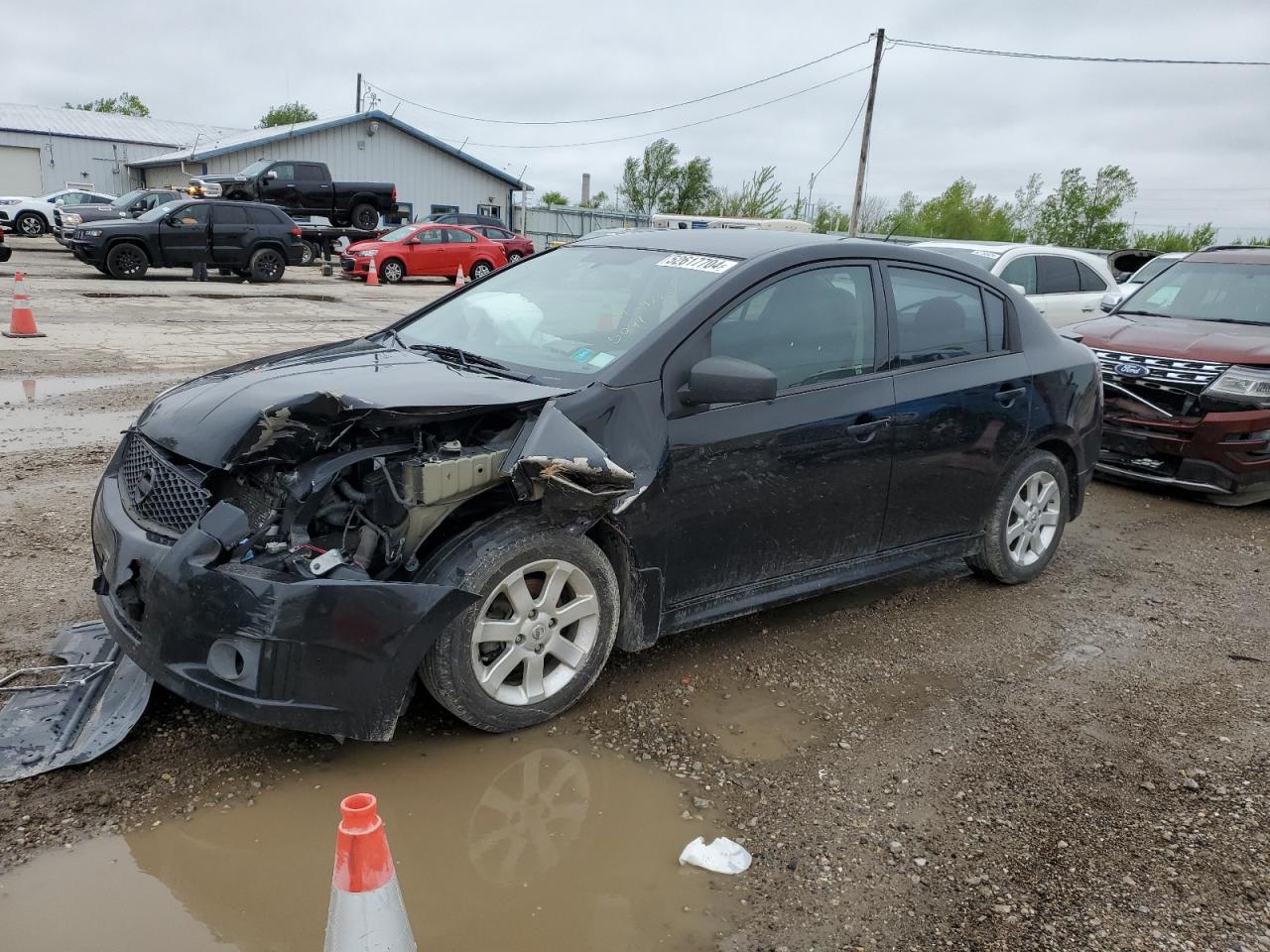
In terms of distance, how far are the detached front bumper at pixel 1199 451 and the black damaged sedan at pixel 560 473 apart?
2.53 metres

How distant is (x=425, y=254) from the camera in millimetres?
24203

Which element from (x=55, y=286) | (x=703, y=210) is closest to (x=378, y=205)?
(x=55, y=286)

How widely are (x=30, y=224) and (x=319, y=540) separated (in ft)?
114

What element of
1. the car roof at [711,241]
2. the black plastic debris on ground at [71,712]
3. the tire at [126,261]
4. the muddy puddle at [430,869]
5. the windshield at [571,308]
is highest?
the car roof at [711,241]

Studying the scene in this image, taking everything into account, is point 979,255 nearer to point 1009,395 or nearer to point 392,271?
point 1009,395

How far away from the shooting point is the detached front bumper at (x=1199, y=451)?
21.9 ft

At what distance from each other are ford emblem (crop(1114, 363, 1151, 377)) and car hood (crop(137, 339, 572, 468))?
17.3 ft

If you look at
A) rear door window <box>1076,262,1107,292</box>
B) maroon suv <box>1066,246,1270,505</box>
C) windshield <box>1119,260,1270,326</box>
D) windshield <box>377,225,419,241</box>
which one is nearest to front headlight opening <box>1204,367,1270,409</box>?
maroon suv <box>1066,246,1270,505</box>

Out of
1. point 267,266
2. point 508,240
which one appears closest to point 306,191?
point 508,240

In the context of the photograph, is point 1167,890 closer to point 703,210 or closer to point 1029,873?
point 1029,873

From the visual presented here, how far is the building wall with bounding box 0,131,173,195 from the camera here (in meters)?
46.5

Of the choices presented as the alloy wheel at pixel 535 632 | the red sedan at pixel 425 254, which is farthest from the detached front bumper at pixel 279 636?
the red sedan at pixel 425 254

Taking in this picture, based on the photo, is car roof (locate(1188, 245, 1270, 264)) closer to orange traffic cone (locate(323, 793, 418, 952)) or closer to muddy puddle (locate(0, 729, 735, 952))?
muddy puddle (locate(0, 729, 735, 952))

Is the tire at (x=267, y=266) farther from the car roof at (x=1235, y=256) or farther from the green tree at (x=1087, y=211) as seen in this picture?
the green tree at (x=1087, y=211)
